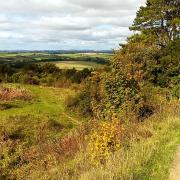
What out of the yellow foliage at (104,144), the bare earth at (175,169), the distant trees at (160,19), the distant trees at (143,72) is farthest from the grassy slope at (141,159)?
the distant trees at (160,19)

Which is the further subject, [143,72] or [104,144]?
[143,72]

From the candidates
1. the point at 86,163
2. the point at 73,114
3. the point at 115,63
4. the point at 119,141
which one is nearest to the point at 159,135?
the point at 119,141

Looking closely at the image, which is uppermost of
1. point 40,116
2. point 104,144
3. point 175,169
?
A: point 104,144

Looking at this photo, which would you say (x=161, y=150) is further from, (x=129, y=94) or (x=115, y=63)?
(x=115, y=63)

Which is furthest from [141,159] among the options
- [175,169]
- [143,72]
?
[143,72]

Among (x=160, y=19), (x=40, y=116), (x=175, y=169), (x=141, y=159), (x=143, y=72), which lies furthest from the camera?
(x=160, y=19)

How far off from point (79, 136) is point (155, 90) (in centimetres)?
1674

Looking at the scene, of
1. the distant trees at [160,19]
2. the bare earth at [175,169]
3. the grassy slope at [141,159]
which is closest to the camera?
the grassy slope at [141,159]

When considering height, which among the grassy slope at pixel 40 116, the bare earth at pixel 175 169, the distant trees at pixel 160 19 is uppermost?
the distant trees at pixel 160 19

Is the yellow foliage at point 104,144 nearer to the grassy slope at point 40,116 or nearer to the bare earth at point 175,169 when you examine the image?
the bare earth at point 175,169

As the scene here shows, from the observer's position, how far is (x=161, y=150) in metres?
12.0

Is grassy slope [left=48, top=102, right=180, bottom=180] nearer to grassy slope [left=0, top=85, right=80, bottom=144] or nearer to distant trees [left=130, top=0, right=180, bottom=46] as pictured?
grassy slope [left=0, top=85, right=80, bottom=144]

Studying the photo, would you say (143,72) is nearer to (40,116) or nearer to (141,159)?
(40,116)

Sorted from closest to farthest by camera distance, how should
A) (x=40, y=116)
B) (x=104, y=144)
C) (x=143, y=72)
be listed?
(x=104, y=144), (x=40, y=116), (x=143, y=72)
